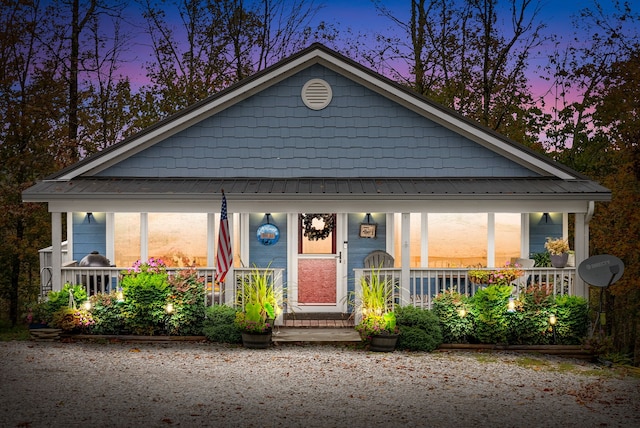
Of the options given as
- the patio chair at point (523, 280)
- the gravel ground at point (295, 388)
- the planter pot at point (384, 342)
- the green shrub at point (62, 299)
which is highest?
the patio chair at point (523, 280)

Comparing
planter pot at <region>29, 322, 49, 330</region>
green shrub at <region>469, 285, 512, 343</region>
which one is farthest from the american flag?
green shrub at <region>469, 285, 512, 343</region>

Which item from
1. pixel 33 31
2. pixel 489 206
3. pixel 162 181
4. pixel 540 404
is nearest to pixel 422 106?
pixel 489 206

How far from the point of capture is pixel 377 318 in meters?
12.8

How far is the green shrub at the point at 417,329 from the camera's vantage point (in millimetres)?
12797

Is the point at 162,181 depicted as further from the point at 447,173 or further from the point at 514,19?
the point at 514,19

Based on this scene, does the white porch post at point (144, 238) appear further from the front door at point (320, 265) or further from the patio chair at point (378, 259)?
the patio chair at point (378, 259)

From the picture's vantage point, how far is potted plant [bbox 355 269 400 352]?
12.7 m

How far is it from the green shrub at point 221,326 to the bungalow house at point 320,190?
49cm

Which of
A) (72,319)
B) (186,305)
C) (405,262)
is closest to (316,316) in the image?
(405,262)

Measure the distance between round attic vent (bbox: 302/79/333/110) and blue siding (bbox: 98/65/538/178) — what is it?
105 mm

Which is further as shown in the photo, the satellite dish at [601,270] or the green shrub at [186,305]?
the green shrub at [186,305]

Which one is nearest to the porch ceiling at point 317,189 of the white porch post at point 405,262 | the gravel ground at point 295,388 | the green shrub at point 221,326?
the white porch post at point 405,262

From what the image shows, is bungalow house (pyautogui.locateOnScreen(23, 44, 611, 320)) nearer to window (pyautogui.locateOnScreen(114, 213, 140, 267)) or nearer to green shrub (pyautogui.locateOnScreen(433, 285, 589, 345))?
window (pyautogui.locateOnScreen(114, 213, 140, 267))

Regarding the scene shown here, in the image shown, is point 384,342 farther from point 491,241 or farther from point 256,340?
point 491,241
